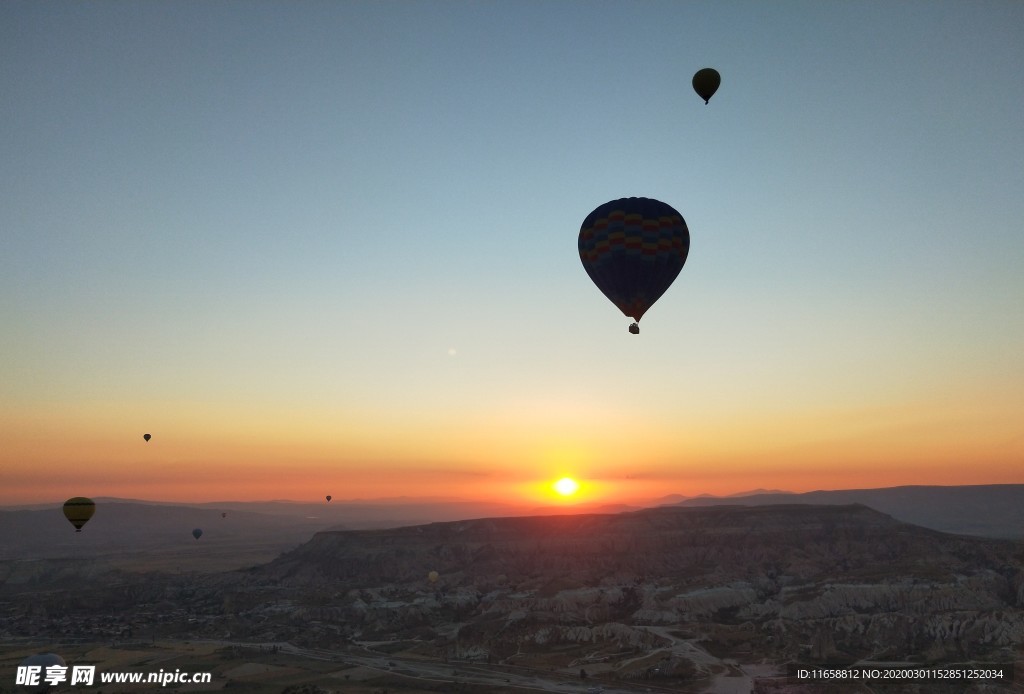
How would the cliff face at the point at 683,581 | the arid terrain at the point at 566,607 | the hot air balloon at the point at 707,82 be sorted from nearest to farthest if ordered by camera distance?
the hot air balloon at the point at 707,82 < the arid terrain at the point at 566,607 < the cliff face at the point at 683,581

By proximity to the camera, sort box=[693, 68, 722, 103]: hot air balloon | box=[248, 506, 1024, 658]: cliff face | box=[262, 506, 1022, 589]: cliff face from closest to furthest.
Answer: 1. box=[693, 68, 722, 103]: hot air balloon
2. box=[248, 506, 1024, 658]: cliff face
3. box=[262, 506, 1022, 589]: cliff face

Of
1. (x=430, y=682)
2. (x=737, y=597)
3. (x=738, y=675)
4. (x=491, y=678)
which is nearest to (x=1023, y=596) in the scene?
(x=737, y=597)

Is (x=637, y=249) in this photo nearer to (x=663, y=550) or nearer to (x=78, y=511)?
(x=78, y=511)

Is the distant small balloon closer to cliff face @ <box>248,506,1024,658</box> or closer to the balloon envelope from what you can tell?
cliff face @ <box>248,506,1024,658</box>

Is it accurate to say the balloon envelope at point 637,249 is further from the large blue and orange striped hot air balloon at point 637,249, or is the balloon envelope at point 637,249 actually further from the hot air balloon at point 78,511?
the hot air balloon at point 78,511

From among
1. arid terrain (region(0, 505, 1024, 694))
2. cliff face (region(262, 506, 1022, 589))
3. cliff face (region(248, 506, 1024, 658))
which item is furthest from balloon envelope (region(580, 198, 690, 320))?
cliff face (region(262, 506, 1022, 589))

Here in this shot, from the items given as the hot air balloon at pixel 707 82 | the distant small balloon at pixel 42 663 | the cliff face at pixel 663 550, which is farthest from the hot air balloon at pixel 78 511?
the hot air balloon at pixel 707 82

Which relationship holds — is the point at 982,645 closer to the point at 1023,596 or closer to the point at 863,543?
the point at 1023,596
